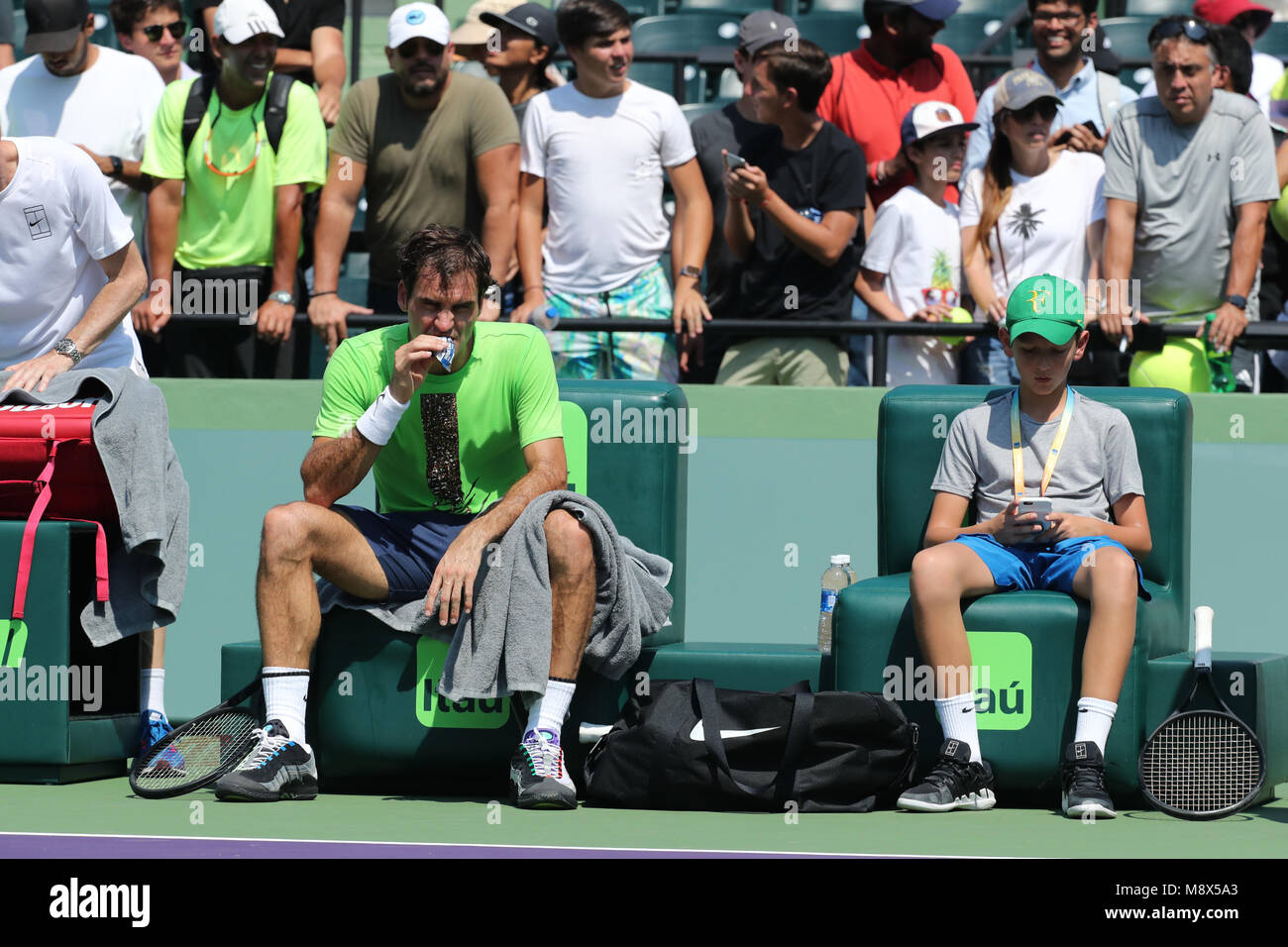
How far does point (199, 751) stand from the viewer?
16.5 feet

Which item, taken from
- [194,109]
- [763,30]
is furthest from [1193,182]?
[194,109]

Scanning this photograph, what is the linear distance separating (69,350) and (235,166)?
71.9 inches

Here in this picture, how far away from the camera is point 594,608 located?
502 cm

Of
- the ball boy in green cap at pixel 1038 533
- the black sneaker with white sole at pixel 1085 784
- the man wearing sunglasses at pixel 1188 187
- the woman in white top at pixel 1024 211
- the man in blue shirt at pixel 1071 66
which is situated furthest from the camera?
the man in blue shirt at pixel 1071 66

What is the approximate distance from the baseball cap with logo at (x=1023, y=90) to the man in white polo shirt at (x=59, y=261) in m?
3.13

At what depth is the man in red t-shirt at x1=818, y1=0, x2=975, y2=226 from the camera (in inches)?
301

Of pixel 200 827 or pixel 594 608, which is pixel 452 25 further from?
pixel 200 827

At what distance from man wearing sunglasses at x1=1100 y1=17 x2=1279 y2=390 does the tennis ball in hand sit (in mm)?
513

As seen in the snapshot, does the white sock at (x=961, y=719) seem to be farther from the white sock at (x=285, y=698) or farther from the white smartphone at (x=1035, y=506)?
the white sock at (x=285, y=698)

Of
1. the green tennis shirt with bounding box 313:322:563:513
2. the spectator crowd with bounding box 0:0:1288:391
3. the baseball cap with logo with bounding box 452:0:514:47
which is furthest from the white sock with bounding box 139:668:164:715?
the baseball cap with logo with bounding box 452:0:514:47

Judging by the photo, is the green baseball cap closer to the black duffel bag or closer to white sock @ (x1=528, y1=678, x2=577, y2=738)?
the black duffel bag

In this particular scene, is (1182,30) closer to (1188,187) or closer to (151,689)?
(1188,187)

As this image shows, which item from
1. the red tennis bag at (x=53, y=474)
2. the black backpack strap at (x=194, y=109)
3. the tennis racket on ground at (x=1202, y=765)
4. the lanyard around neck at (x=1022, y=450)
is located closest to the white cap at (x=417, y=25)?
the black backpack strap at (x=194, y=109)

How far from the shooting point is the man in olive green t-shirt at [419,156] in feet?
23.0
